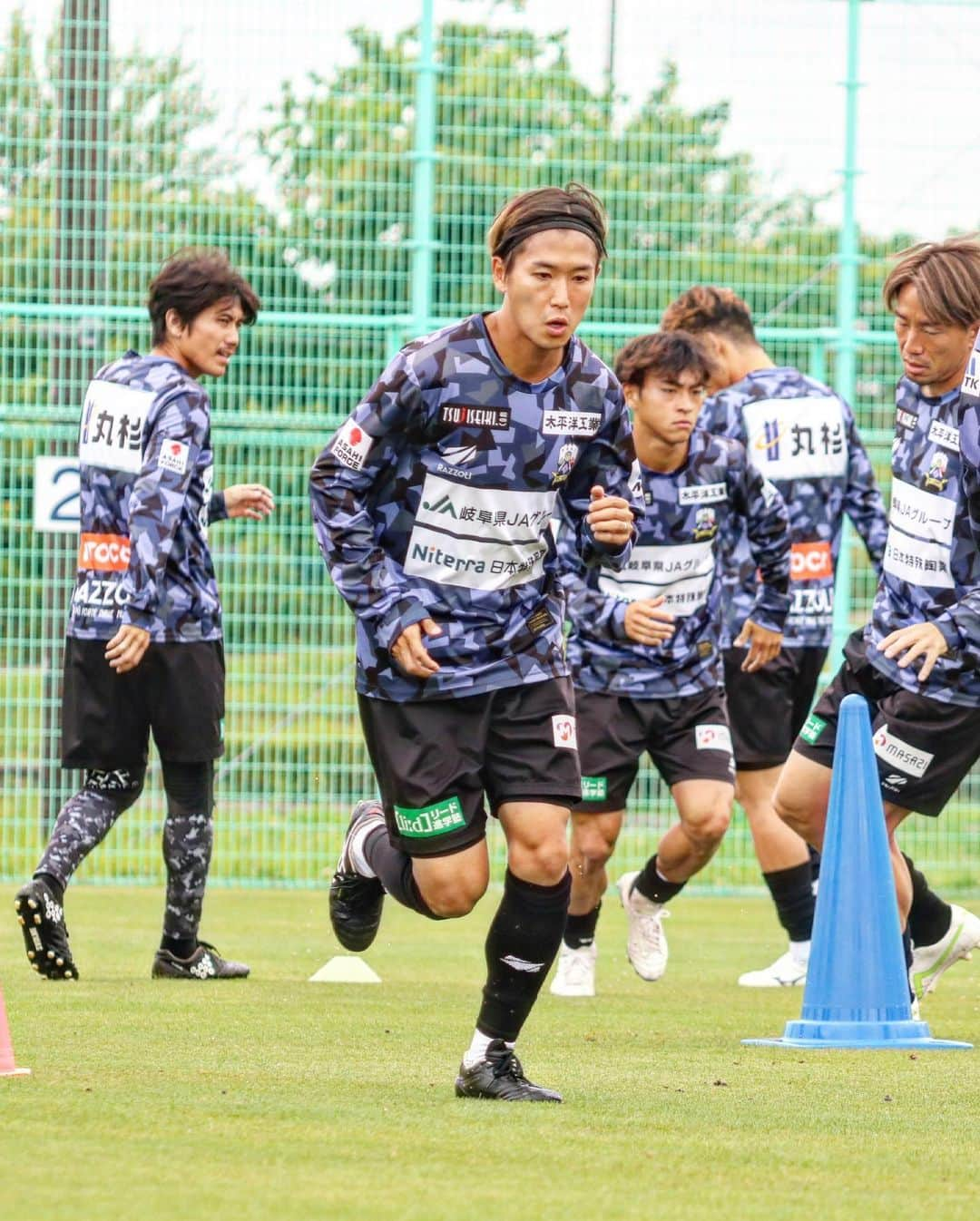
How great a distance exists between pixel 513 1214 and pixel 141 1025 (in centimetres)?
284

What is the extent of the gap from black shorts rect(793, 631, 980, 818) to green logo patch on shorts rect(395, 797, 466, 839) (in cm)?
167

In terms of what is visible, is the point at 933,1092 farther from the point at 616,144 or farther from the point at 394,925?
the point at 616,144

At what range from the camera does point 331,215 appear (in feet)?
41.4

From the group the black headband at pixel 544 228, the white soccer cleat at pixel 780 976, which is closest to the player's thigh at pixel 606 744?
the white soccer cleat at pixel 780 976

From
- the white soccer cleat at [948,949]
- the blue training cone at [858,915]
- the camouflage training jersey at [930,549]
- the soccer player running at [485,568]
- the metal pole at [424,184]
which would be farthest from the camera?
the metal pole at [424,184]

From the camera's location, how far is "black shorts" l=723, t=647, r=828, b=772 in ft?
28.9

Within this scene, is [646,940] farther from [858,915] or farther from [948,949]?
[858,915]

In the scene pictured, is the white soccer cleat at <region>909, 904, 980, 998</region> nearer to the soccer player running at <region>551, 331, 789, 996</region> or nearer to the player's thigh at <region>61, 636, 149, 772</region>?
the soccer player running at <region>551, 331, 789, 996</region>

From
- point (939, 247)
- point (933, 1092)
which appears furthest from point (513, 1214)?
point (939, 247)

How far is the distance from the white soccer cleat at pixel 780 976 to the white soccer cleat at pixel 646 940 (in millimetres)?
374

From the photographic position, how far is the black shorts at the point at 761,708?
8.81 metres

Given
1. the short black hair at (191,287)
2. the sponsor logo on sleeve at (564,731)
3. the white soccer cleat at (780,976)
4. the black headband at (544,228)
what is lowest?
the white soccer cleat at (780,976)

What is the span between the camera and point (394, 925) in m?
Result: 10.6

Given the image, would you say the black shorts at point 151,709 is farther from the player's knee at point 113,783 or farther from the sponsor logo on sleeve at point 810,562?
the sponsor logo on sleeve at point 810,562
